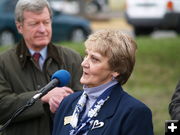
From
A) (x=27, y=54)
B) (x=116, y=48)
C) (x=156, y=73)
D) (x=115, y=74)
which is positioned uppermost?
(x=116, y=48)

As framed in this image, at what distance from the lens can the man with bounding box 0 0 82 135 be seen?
547cm

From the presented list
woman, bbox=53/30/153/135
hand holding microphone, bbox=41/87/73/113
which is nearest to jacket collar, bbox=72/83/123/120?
woman, bbox=53/30/153/135

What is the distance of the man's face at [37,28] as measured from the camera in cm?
560

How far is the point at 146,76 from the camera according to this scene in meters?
13.4

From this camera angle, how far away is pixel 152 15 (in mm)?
21000

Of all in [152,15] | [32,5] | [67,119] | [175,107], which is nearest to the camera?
[67,119]

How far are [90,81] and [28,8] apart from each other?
1252 millimetres

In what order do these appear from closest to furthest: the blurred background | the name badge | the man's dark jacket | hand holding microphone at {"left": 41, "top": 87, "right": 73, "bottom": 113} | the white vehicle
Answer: the name badge
hand holding microphone at {"left": 41, "top": 87, "right": 73, "bottom": 113}
the man's dark jacket
the blurred background
the white vehicle

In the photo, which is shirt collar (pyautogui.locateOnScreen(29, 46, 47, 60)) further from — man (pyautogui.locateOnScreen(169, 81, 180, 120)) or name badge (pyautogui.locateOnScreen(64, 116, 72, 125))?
man (pyautogui.locateOnScreen(169, 81, 180, 120))

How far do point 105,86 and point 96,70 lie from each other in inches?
4.5

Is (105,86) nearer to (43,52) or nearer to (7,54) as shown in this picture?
(43,52)

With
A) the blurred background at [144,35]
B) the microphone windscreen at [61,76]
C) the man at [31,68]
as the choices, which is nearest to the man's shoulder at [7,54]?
the man at [31,68]

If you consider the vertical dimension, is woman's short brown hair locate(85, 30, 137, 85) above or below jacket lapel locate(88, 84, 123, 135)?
above

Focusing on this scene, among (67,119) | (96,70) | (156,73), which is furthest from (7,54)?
(156,73)
